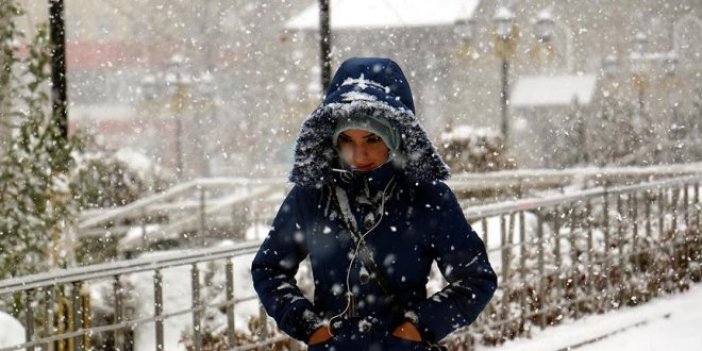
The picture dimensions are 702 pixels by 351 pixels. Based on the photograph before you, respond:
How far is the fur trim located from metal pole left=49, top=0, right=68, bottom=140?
5816 millimetres

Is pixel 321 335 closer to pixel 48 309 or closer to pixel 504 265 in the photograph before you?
pixel 48 309

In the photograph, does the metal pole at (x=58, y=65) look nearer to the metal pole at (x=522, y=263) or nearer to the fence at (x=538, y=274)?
the fence at (x=538, y=274)

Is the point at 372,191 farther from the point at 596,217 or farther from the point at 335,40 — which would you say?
the point at 335,40

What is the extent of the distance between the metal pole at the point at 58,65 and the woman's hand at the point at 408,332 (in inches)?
241

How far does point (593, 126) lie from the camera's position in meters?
37.1

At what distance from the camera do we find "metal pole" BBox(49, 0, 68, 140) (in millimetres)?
9445

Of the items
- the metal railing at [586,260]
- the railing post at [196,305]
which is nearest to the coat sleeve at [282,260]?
the railing post at [196,305]

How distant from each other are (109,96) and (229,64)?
25.8 feet

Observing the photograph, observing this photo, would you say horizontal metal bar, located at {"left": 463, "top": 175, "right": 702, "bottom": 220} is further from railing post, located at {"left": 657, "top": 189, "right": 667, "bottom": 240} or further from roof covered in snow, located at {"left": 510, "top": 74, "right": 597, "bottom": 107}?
roof covered in snow, located at {"left": 510, "top": 74, "right": 597, "bottom": 107}

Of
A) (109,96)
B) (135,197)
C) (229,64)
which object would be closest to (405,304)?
(135,197)

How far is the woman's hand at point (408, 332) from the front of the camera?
3371mm

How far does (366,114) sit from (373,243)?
35cm

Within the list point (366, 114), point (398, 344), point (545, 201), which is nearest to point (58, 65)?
point (545, 201)

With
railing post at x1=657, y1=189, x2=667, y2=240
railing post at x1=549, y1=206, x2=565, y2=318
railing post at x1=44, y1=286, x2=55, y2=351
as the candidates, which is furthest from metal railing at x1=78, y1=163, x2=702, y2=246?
railing post at x1=44, y1=286, x2=55, y2=351
